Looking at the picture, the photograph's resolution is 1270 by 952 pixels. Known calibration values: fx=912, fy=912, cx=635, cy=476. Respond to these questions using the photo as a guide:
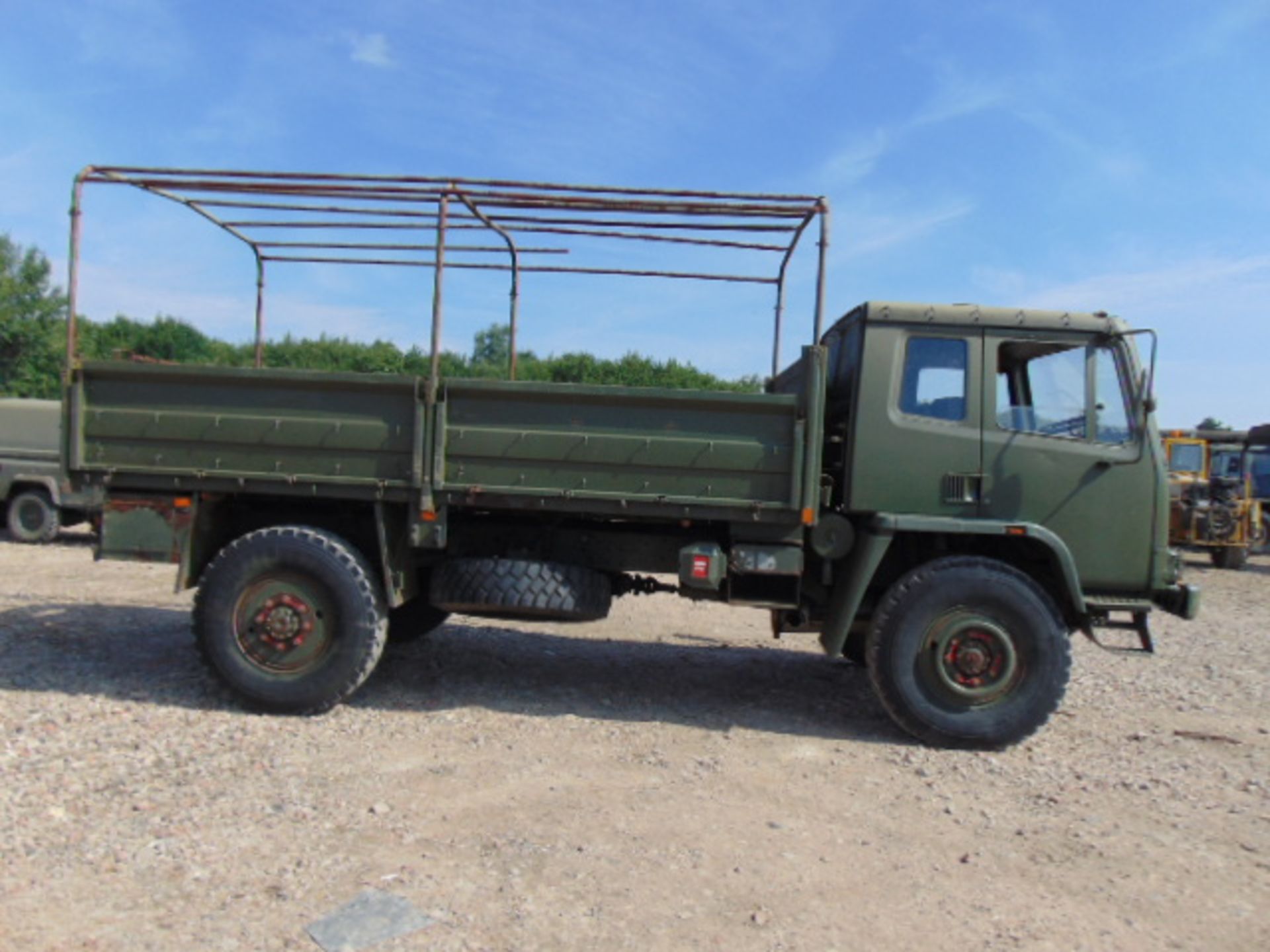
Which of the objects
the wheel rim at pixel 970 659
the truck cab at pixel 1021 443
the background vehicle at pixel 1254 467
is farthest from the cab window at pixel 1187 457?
the wheel rim at pixel 970 659

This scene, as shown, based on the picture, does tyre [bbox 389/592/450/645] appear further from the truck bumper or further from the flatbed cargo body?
the truck bumper

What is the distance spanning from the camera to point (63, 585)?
920cm

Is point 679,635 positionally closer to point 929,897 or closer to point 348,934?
point 929,897

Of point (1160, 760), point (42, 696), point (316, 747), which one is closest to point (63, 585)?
point (42, 696)

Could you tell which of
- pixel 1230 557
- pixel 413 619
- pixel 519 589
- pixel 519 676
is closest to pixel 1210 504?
pixel 1230 557

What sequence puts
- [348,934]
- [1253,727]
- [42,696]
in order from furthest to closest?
[1253,727]
[42,696]
[348,934]

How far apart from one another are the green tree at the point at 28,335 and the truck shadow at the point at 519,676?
69.8 feet

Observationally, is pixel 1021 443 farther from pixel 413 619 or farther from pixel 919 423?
pixel 413 619

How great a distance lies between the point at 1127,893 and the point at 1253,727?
316cm

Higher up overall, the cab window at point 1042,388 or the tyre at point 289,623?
the cab window at point 1042,388

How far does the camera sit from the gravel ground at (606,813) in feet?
10.0

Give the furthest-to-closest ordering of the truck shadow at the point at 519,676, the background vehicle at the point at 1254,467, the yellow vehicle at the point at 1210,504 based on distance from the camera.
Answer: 1. the background vehicle at the point at 1254,467
2. the yellow vehicle at the point at 1210,504
3. the truck shadow at the point at 519,676

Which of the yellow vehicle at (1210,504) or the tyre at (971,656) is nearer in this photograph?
the tyre at (971,656)

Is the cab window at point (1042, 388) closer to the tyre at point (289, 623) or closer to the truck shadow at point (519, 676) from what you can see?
the truck shadow at point (519, 676)
